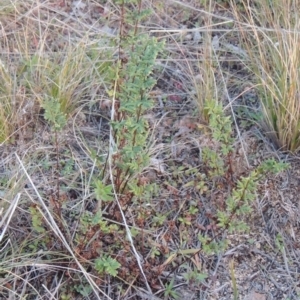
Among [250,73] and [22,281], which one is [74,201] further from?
[250,73]

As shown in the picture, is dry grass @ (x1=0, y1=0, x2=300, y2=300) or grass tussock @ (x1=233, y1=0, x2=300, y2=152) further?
grass tussock @ (x1=233, y1=0, x2=300, y2=152)

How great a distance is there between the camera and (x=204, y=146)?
224 centimetres

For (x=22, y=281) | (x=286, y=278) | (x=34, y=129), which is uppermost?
(x=34, y=129)

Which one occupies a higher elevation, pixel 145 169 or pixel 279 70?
pixel 279 70

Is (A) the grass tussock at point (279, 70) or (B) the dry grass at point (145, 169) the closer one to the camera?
(B) the dry grass at point (145, 169)

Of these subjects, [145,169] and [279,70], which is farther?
[279,70]

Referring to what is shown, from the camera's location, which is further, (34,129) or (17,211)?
(34,129)

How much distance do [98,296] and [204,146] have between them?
2.38 ft

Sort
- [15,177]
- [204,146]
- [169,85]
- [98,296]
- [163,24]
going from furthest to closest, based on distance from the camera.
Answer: [163,24]
[169,85]
[204,146]
[15,177]
[98,296]

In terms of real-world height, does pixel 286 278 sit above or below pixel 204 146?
below

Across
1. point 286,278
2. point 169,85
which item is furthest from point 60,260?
point 169,85

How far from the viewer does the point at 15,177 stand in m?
1.97

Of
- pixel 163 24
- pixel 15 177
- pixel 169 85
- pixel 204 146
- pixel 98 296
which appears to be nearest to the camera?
pixel 98 296

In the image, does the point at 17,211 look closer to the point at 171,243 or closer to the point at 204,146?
the point at 171,243
